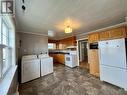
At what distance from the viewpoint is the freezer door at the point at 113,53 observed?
2.45 metres

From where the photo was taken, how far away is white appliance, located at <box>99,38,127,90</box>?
7.95ft

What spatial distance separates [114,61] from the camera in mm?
2670

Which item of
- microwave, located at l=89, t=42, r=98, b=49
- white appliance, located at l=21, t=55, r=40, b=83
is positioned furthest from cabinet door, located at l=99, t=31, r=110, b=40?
white appliance, located at l=21, t=55, r=40, b=83

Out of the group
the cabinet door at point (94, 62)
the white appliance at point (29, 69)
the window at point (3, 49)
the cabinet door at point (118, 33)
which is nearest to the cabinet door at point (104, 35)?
the cabinet door at point (118, 33)

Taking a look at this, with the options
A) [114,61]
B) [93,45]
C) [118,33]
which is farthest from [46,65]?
[118,33]

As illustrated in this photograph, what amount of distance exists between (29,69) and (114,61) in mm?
3323

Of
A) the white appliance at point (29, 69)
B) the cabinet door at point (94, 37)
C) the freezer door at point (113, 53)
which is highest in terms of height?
the cabinet door at point (94, 37)

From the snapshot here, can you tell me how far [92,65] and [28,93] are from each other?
115 inches

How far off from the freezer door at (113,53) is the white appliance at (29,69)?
2.85 metres

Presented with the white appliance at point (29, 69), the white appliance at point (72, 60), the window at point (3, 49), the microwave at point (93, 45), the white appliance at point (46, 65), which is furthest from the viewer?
the white appliance at point (72, 60)

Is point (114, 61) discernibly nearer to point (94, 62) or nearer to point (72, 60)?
point (94, 62)

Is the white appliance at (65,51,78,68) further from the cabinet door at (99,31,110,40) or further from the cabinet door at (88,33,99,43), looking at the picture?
the cabinet door at (99,31,110,40)

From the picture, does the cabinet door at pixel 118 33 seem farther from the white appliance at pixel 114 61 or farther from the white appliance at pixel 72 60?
the white appliance at pixel 72 60

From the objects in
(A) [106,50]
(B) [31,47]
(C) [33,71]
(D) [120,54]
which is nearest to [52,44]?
(B) [31,47]
